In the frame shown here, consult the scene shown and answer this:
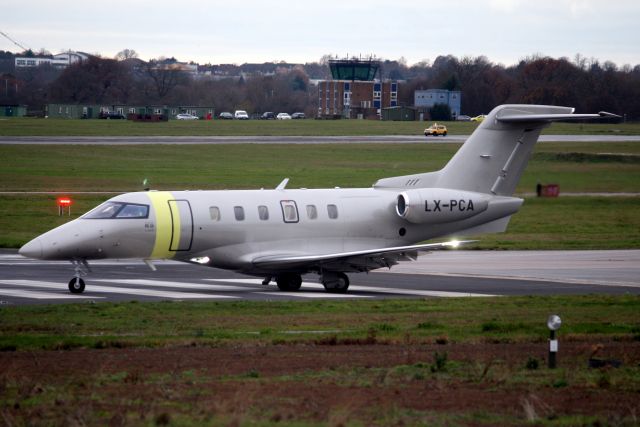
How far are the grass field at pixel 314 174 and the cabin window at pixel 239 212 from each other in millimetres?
13126

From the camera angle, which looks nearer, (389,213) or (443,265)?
(389,213)

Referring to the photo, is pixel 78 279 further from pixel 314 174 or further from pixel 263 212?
pixel 314 174

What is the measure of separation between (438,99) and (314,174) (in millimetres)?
67086

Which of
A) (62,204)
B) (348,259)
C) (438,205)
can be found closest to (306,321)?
(348,259)

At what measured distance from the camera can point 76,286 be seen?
28391 millimetres

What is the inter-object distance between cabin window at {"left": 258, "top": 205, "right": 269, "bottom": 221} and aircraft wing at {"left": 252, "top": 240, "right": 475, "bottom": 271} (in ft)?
3.55

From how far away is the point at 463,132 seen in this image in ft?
351

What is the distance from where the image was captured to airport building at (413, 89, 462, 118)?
122750 mm

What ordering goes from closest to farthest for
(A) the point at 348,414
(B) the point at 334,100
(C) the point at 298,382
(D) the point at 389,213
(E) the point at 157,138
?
(A) the point at 348,414 < (C) the point at 298,382 < (D) the point at 389,213 < (E) the point at 157,138 < (B) the point at 334,100

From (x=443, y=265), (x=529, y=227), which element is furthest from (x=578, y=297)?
(x=529, y=227)

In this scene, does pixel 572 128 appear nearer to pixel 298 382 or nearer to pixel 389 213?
pixel 389 213

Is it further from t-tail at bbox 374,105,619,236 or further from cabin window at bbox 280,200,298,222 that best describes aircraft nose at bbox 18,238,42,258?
t-tail at bbox 374,105,619,236

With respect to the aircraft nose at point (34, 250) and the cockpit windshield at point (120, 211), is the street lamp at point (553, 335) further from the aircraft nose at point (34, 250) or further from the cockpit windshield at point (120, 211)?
the aircraft nose at point (34, 250)

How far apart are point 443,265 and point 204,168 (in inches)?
1490
